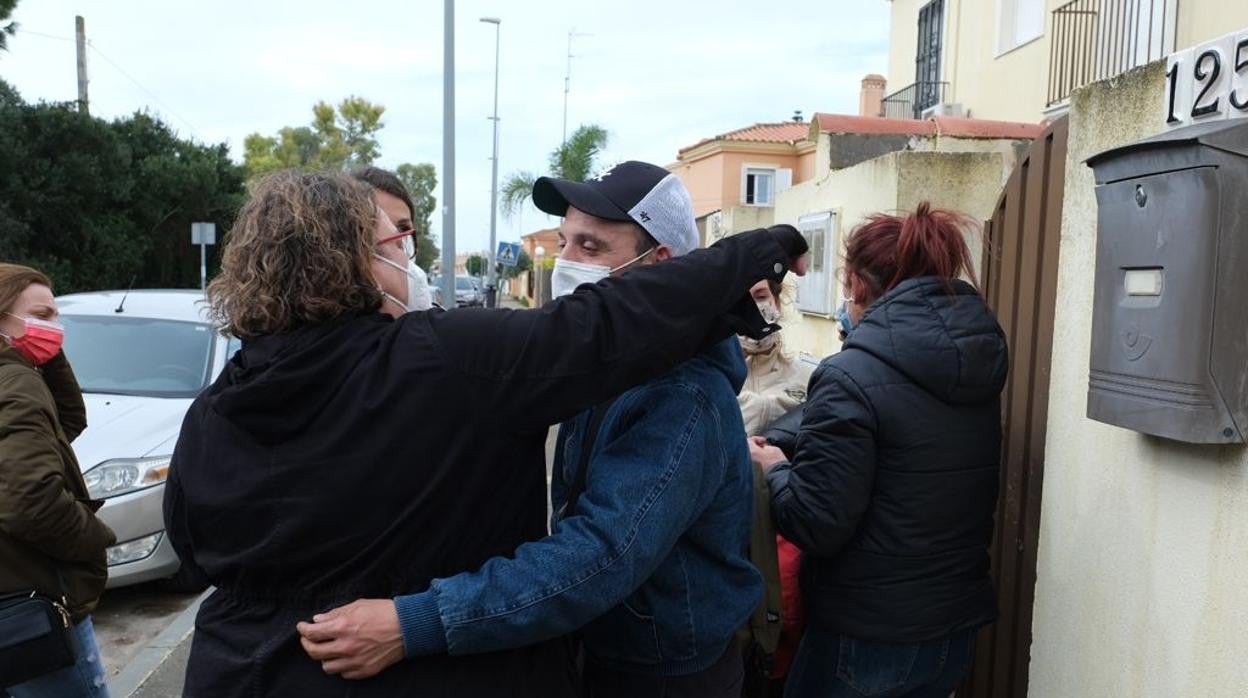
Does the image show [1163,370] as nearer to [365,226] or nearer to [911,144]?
[365,226]

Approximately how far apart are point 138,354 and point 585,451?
5.50 metres

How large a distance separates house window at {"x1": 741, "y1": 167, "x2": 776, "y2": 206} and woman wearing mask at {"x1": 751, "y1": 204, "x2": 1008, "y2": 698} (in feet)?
78.0

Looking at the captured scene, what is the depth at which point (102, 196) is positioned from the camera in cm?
1767

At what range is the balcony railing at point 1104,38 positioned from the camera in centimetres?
983

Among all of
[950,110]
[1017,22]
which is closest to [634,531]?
[1017,22]

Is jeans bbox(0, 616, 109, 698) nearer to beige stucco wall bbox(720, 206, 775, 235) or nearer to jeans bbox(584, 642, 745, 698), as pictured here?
jeans bbox(584, 642, 745, 698)

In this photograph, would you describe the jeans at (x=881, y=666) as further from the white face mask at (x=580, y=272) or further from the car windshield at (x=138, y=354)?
the car windshield at (x=138, y=354)

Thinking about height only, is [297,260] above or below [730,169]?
below

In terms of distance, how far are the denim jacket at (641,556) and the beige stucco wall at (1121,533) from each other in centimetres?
89

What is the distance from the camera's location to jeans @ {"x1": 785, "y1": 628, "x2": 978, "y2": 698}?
92.7 inches

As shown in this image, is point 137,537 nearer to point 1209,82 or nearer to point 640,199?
point 640,199

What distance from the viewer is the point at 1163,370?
1893 mm

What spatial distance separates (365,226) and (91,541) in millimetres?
1807

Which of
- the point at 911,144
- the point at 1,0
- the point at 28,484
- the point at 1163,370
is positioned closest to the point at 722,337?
the point at 1163,370
